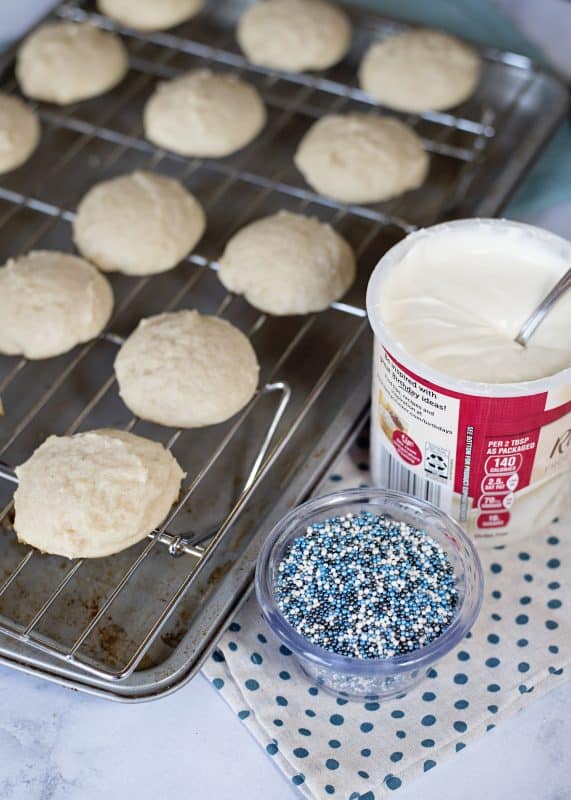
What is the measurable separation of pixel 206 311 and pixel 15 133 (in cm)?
49

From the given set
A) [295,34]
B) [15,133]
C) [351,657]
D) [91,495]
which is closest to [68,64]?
[15,133]

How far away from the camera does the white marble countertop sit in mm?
1027

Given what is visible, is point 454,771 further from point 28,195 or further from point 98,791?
point 28,195

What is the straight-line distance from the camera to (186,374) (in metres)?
1.28

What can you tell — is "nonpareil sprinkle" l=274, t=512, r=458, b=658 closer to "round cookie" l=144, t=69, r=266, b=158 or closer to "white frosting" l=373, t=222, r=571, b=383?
"white frosting" l=373, t=222, r=571, b=383

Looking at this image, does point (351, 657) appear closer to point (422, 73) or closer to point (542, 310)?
point (542, 310)

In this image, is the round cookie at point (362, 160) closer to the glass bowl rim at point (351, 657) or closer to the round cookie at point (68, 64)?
the round cookie at point (68, 64)

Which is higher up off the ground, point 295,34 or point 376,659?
point 295,34

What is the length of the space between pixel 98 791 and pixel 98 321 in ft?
2.13

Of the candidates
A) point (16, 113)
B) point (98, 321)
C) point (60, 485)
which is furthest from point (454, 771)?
point (16, 113)

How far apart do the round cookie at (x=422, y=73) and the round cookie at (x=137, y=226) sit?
0.43 metres

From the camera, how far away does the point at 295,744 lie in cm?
105

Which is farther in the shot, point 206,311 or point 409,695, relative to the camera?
point 206,311

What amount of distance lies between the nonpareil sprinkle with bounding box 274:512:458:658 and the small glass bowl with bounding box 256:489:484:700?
0.01 metres
